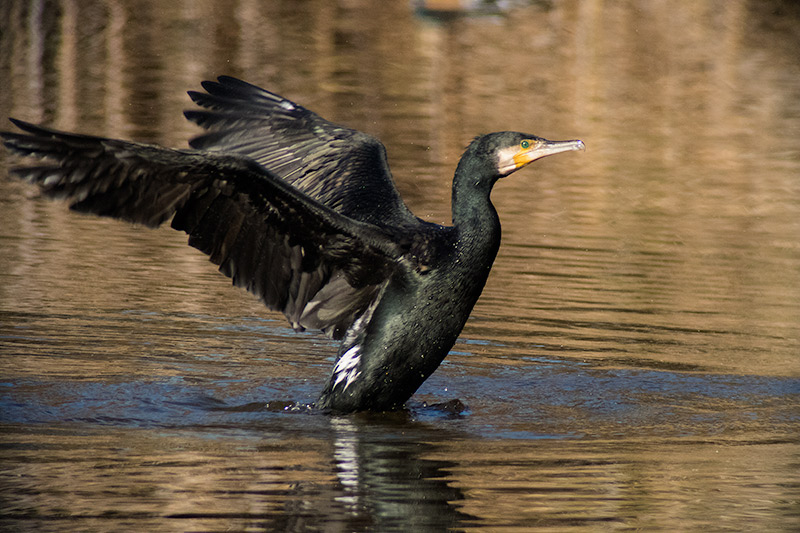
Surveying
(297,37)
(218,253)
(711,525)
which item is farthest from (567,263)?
(297,37)

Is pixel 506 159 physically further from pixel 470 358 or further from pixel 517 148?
pixel 470 358

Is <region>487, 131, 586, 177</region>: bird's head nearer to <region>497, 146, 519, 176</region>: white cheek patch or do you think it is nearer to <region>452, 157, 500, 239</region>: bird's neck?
<region>497, 146, 519, 176</region>: white cheek patch

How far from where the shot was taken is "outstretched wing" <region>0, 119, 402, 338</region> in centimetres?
628

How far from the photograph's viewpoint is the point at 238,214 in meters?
6.89

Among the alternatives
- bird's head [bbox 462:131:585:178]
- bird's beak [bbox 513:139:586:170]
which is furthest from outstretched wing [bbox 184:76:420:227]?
bird's beak [bbox 513:139:586:170]

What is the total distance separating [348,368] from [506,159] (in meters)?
1.47

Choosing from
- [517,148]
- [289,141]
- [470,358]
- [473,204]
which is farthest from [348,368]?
[289,141]

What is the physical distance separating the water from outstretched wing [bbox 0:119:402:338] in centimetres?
70

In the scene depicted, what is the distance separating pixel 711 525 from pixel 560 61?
73.0 feet

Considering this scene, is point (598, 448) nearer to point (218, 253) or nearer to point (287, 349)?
point (218, 253)

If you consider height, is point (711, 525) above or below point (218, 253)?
below

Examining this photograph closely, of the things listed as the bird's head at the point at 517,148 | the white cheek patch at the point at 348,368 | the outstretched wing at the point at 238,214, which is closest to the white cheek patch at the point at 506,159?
the bird's head at the point at 517,148

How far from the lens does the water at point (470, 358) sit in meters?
5.77

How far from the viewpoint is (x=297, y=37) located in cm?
2917
